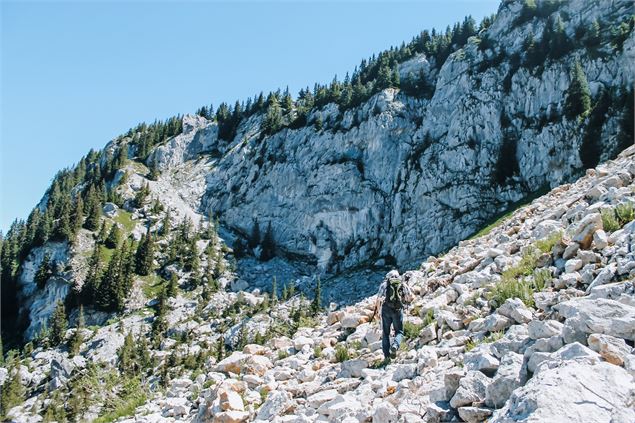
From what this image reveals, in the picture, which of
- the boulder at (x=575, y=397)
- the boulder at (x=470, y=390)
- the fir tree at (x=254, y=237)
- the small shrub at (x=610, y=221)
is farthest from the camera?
the fir tree at (x=254, y=237)

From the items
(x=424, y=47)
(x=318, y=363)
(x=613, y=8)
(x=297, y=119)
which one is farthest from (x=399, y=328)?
(x=424, y=47)

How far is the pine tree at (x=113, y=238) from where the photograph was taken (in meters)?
97.8

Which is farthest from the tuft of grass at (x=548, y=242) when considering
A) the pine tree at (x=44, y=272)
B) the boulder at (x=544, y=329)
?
the pine tree at (x=44, y=272)

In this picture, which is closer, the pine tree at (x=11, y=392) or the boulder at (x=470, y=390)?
the boulder at (x=470, y=390)

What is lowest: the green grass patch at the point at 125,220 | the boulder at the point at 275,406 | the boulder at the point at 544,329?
the boulder at the point at 275,406

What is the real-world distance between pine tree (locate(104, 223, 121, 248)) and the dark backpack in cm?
9550

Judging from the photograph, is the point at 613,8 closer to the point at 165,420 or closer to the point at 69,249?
the point at 165,420

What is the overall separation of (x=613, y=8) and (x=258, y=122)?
93622mm

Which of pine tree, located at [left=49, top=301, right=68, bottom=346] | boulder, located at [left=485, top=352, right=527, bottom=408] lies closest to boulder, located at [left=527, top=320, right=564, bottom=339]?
boulder, located at [left=485, top=352, right=527, bottom=408]

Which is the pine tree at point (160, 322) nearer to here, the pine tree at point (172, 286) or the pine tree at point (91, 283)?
the pine tree at point (172, 286)

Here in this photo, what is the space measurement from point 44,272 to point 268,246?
147 ft

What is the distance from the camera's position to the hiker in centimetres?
1236

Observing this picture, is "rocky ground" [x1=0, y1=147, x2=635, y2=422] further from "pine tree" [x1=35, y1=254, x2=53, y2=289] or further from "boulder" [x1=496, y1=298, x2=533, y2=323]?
"pine tree" [x1=35, y1=254, x2=53, y2=289]

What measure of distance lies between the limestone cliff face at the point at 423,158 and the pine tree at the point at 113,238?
24.4 m
